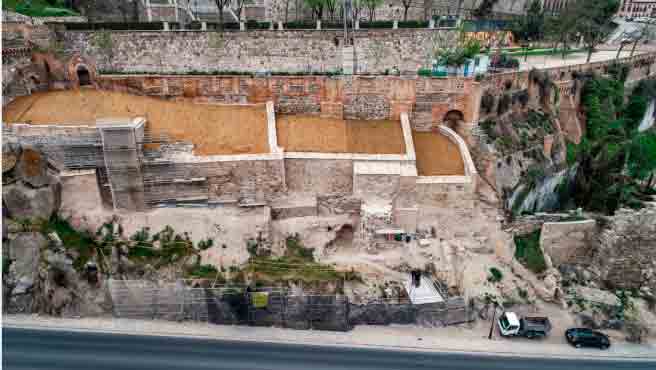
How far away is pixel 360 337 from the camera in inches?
842

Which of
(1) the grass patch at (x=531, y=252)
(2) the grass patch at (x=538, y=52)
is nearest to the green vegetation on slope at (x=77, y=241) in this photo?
(1) the grass patch at (x=531, y=252)

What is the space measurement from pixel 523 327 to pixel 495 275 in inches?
134

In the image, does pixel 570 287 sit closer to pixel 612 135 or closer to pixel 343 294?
pixel 343 294

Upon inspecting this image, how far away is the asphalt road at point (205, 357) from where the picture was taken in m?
18.9

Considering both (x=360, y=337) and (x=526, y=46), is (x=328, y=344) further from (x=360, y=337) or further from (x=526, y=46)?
(x=526, y=46)

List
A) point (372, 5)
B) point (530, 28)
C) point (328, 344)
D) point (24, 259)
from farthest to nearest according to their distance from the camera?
1. point (530, 28)
2. point (372, 5)
3. point (24, 259)
4. point (328, 344)

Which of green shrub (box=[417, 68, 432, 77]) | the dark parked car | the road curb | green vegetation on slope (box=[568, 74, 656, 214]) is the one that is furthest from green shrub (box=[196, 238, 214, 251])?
green vegetation on slope (box=[568, 74, 656, 214])

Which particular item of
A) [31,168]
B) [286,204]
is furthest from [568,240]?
[31,168]

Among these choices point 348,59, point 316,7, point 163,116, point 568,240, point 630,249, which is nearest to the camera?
point 630,249

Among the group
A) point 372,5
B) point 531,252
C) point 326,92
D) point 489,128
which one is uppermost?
point 372,5

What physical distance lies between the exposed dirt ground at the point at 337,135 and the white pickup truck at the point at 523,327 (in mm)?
11144

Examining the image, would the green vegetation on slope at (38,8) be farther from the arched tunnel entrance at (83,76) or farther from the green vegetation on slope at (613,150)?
the green vegetation on slope at (613,150)

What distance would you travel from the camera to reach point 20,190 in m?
22.0

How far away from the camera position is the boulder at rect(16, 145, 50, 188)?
876 inches
